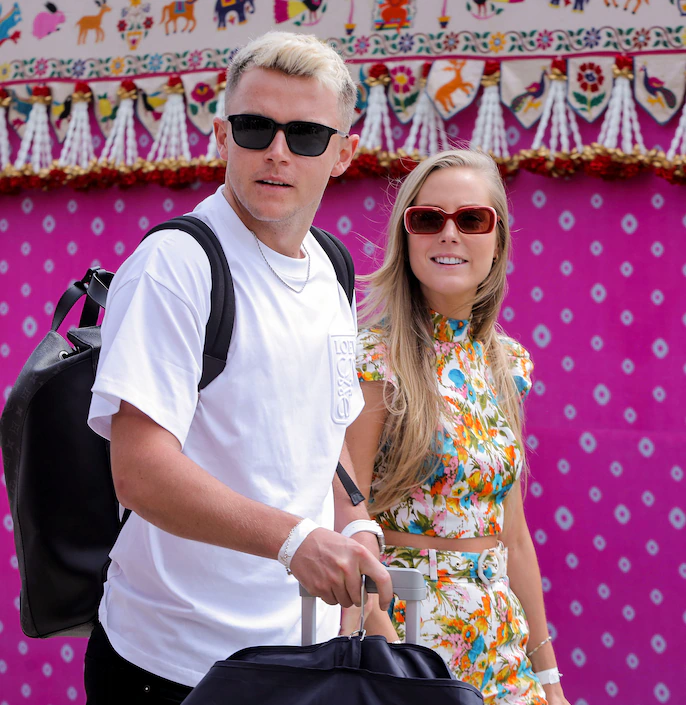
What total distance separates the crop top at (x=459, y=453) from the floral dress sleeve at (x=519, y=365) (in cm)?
14

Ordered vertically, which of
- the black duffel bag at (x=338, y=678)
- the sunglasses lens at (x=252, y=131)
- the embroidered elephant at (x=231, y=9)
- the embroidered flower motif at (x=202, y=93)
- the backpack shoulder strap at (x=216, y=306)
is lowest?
the black duffel bag at (x=338, y=678)

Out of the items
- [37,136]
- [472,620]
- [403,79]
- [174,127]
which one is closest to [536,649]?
[472,620]

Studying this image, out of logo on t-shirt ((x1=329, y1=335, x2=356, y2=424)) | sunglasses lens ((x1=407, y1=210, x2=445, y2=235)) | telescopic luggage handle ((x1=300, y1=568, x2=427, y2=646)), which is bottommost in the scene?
telescopic luggage handle ((x1=300, y1=568, x2=427, y2=646))

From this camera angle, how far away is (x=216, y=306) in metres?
1.25

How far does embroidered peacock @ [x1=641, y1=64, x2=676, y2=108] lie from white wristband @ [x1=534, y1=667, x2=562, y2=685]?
157 centimetres

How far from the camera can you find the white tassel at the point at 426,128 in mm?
2867

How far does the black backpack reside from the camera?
5.05 feet

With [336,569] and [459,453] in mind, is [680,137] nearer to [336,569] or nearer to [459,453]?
[459,453]

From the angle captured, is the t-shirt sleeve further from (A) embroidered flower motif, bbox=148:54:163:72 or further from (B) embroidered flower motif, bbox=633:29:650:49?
(A) embroidered flower motif, bbox=148:54:163:72

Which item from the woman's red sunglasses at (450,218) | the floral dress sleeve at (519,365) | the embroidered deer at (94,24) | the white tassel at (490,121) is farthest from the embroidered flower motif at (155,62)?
the floral dress sleeve at (519,365)

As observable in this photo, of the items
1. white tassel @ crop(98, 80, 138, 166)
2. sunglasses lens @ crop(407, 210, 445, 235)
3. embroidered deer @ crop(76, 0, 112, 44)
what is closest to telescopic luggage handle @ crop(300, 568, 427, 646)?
sunglasses lens @ crop(407, 210, 445, 235)

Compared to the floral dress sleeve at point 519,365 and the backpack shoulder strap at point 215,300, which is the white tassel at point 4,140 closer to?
the floral dress sleeve at point 519,365

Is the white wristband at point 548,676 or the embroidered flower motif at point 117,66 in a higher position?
the embroidered flower motif at point 117,66

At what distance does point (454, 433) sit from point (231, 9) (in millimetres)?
1780
